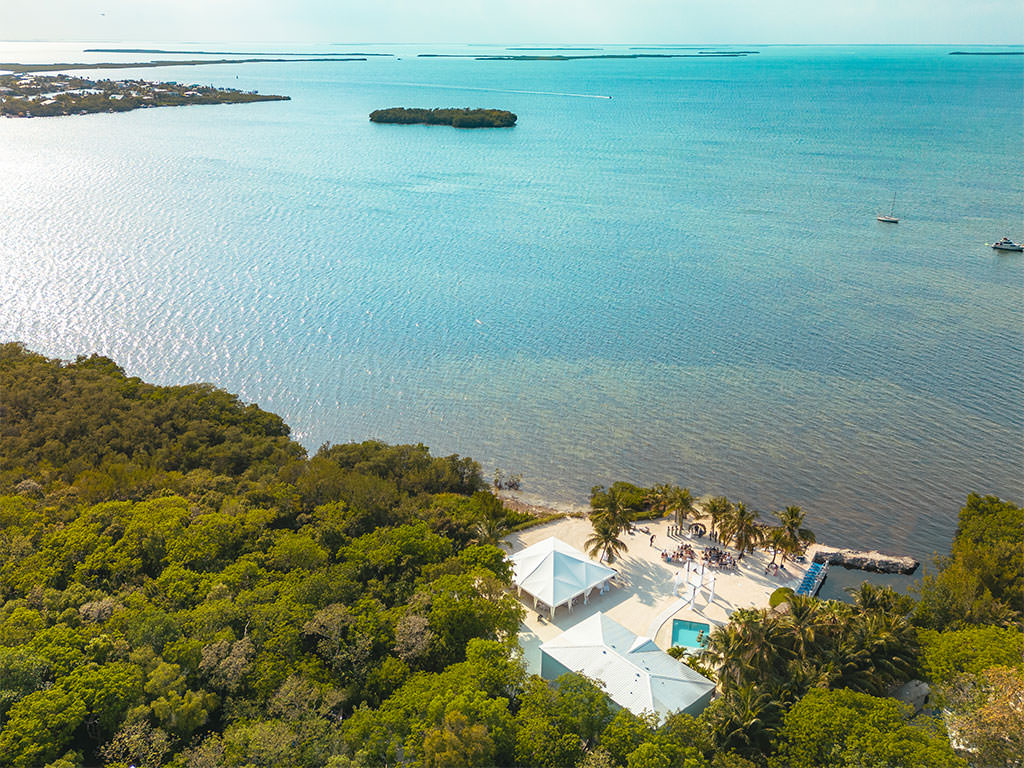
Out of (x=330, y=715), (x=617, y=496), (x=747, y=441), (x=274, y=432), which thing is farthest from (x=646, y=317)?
(x=330, y=715)

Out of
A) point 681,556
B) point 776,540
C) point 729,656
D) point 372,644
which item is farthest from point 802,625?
point 372,644

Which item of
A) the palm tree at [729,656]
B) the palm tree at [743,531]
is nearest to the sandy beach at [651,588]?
the palm tree at [743,531]

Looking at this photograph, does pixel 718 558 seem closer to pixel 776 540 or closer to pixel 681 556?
pixel 681 556

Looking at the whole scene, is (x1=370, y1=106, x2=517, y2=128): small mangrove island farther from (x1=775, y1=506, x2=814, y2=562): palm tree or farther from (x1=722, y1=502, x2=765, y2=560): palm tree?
(x1=775, y1=506, x2=814, y2=562): palm tree

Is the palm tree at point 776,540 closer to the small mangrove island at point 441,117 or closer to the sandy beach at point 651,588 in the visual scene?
the sandy beach at point 651,588

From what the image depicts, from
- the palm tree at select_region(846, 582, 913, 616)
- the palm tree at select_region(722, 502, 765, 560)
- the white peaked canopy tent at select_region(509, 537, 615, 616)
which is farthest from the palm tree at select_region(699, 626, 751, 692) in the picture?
the palm tree at select_region(722, 502, 765, 560)

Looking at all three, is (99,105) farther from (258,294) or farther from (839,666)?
(839,666)
